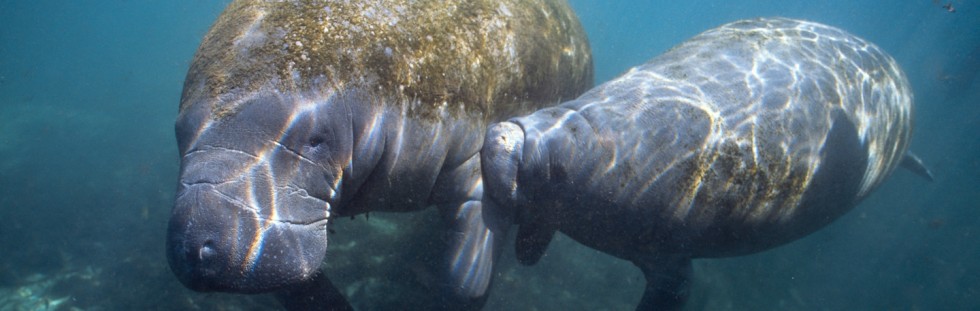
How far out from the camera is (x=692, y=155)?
3.46m

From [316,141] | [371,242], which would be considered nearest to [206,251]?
[316,141]

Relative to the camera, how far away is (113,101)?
2853cm

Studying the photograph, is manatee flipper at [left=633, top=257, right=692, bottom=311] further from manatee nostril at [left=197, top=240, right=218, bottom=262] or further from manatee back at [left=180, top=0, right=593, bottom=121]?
manatee nostril at [left=197, top=240, right=218, bottom=262]

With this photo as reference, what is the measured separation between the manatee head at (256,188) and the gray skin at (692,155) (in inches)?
53.2

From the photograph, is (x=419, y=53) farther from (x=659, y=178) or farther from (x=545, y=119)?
(x=659, y=178)

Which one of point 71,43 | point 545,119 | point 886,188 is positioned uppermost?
point 545,119

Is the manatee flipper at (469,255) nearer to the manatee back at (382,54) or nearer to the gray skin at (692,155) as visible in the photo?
the gray skin at (692,155)

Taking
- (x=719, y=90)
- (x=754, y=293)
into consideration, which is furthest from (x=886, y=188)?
(x=719, y=90)

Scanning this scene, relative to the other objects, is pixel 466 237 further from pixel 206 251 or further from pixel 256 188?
pixel 206 251

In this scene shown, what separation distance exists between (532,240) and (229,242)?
2.71 meters

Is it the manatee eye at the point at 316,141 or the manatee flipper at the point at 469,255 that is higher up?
the manatee eye at the point at 316,141

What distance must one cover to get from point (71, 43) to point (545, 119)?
417ft

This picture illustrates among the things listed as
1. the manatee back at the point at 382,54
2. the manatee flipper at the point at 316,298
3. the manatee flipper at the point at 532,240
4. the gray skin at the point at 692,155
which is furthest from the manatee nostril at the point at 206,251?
the manatee flipper at the point at 532,240

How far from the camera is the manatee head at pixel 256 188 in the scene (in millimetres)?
2041
